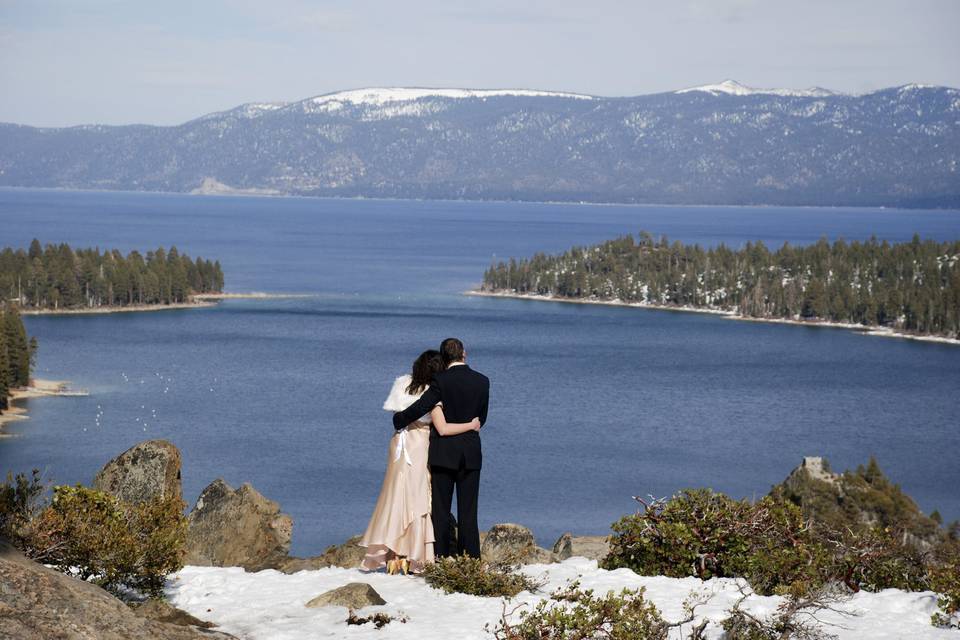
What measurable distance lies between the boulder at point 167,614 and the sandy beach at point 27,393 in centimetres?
8021

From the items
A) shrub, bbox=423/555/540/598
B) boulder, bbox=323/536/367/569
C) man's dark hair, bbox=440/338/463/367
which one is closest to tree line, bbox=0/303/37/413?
boulder, bbox=323/536/367/569

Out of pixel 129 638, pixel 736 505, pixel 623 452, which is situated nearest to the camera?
pixel 129 638

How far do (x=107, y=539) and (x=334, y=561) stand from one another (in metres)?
4.66

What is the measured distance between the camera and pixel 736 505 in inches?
647

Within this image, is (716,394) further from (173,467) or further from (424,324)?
(173,467)

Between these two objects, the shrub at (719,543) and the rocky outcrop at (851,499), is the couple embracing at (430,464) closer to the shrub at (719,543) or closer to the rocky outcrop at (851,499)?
the shrub at (719,543)

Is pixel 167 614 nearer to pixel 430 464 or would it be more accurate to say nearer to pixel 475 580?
pixel 475 580

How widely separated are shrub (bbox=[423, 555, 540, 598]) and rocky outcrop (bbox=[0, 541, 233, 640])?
12.1 feet

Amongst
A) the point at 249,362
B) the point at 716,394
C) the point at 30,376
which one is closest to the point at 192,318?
the point at 249,362

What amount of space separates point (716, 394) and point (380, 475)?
169 ft

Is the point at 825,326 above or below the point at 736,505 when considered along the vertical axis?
below

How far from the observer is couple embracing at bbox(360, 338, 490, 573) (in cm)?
1578

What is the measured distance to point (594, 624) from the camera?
12.3 m

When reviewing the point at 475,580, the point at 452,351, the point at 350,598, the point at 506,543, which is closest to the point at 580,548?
the point at 506,543
